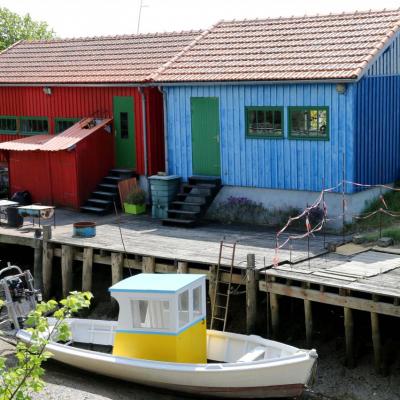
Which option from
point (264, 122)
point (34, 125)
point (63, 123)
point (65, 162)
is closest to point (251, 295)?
point (264, 122)

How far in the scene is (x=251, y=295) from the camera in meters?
17.8

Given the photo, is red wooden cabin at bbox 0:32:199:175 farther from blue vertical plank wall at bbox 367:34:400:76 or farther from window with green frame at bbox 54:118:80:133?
blue vertical plank wall at bbox 367:34:400:76

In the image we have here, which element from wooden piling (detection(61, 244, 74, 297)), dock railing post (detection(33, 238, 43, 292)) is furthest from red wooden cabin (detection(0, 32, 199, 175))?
wooden piling (detection(61, 244, 74, 297))

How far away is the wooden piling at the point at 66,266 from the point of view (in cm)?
2136

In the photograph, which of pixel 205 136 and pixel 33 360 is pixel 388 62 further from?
pixel 33 360

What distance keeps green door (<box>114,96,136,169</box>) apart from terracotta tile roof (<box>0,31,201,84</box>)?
2.38 feet

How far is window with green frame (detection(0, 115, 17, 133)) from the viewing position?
28938 mm

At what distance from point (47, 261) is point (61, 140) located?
457cm

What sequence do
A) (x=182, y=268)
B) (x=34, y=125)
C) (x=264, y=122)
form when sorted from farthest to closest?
1. (x=34, y=125)
2. (x=264, y=122)
3. (x=182, y=268)

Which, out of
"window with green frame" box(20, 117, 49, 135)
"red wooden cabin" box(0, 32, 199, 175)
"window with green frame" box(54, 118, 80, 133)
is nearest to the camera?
"red wooden cabin" box(0, 32, 199, 175)

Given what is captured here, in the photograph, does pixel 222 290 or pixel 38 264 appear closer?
pixel 222 290

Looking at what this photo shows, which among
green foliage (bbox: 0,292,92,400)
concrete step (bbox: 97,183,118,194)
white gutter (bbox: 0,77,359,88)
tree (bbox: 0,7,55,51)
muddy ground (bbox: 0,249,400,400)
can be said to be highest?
tree (bbox: 0,7,55,51)

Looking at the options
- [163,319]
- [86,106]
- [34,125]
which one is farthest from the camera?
[34,125]

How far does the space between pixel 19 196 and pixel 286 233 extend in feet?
28.3
